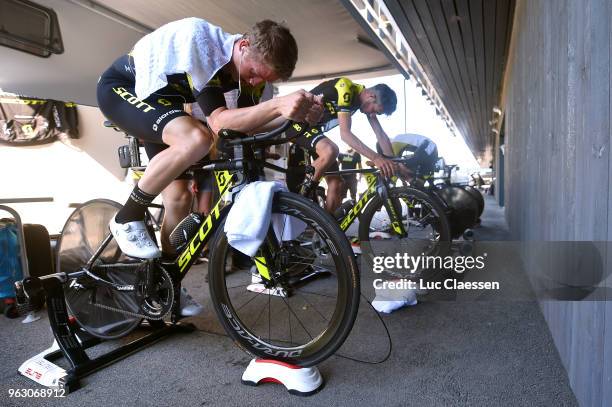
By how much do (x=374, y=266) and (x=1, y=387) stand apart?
2140 millimetres

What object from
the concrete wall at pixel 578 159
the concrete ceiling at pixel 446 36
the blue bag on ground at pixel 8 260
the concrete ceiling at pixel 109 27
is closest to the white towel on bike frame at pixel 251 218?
the concrete wall at pixel 578 159

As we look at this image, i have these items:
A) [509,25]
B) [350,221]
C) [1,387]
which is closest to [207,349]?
[1,387]

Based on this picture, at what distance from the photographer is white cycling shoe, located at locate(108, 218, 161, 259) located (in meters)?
1.62

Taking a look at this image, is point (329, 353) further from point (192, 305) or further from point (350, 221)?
point (350, 221)

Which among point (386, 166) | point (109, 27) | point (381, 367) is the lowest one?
point (381, 367)

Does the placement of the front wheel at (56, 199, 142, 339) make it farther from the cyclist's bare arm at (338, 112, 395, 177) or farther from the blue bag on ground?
the cyclist's bare arm at (338, 112, 395, 177)

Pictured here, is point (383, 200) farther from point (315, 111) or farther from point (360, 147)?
point (315, 111)

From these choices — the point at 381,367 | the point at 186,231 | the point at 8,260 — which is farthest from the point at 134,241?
the point at 8,260

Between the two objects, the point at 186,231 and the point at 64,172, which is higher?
the point at 64,172

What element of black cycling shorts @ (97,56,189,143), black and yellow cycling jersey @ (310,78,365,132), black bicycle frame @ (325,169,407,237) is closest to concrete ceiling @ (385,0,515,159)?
black and yellow cycling jersey @ (310,78,365,132)

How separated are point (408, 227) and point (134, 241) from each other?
1.93 metres

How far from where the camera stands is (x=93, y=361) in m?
1.63

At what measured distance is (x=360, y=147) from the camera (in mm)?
2781

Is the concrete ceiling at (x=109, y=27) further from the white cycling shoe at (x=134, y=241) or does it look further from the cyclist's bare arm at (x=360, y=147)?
the white cycling shoe at (x=134, y=241)
